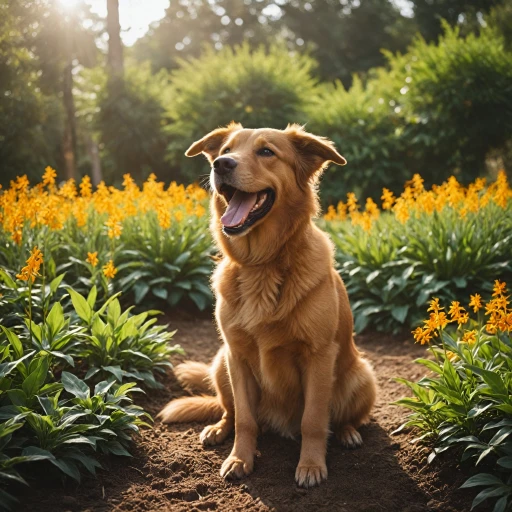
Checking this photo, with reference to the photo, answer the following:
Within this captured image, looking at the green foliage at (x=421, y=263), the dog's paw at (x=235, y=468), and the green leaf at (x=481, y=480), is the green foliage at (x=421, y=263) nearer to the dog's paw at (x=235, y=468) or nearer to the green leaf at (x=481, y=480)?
the green leaf at (x=481, y=480)

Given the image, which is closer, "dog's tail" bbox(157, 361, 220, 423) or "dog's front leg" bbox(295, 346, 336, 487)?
"dog's front leg" bbox(295, 346, 336, 487)

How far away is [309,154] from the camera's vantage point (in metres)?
3.50

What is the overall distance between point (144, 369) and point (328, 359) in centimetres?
175

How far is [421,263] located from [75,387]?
391 cm

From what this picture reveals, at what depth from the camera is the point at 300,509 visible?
8.76 feet

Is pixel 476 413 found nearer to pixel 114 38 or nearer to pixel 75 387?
pixel 75 387

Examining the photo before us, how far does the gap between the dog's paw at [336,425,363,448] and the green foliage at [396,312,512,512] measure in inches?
15.9

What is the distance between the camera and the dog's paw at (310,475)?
2.89m

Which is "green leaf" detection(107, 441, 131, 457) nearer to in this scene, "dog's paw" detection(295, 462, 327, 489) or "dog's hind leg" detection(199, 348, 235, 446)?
"dog's hind leg" detection(199, 348, 235, 446)

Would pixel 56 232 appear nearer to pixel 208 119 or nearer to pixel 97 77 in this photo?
pixel 208 119

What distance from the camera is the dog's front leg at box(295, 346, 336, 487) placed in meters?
3.03

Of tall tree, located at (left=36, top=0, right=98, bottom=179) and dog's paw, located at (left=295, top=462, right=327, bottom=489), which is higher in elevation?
tall tree, located at (left=36, top=0, right=98, bottom=179)

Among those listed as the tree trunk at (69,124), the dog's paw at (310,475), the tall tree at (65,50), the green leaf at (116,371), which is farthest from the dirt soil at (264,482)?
the tree trunk at (69,124)

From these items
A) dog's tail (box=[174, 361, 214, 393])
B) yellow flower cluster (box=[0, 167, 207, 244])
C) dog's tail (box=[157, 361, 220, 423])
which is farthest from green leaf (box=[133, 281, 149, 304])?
dog's tail (box=[157, 361, 220, 423])
